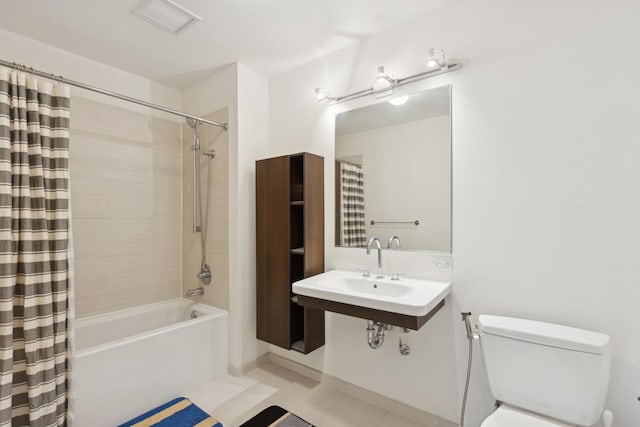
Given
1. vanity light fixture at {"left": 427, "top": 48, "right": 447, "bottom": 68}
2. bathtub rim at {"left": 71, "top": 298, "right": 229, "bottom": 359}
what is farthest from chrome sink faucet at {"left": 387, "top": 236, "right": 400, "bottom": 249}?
bathtub rim at {"left": 71, "top": 298, "right": 229, "bottom": 359}

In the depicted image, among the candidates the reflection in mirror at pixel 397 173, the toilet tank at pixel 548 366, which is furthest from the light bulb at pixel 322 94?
the toilet tank at pixel 548 366

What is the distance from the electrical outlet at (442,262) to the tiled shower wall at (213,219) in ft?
5.45

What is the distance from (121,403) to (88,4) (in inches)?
95.7

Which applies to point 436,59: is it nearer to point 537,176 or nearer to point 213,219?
point 537,176

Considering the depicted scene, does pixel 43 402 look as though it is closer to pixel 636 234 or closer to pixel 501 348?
pixel 501 348

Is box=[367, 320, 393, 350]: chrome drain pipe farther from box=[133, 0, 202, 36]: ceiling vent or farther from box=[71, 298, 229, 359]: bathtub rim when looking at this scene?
box=[133, 0, 202, 36]: ceiling vent

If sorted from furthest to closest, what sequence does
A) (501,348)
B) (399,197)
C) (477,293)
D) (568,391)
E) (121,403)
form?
1. (399,197)
2. (121,403)
3. (477,293)
4. (501,348)
5. (568,391)

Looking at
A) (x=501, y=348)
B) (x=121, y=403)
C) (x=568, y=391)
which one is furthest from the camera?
(x=121, y=403)

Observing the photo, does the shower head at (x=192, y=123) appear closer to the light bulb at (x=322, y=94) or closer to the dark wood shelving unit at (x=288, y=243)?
the dark wood shelving unit at (x=288, y=243)

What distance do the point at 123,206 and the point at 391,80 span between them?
2392mm

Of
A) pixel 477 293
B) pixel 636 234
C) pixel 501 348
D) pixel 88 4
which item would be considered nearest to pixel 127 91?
pixel 88 4

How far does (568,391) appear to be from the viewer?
1.26m

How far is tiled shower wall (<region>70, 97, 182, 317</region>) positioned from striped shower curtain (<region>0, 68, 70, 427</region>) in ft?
2.59

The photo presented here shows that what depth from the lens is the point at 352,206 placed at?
223cm
